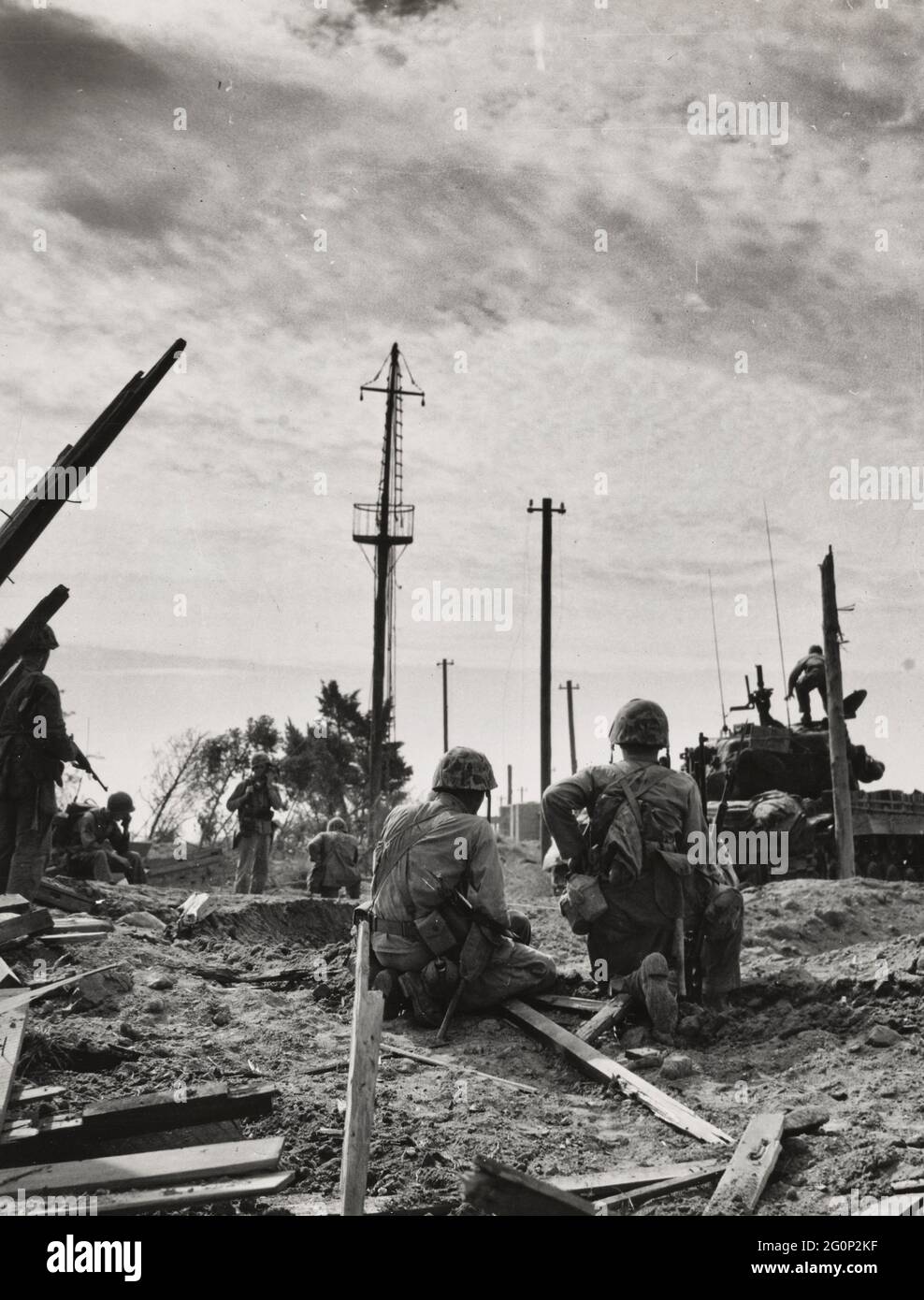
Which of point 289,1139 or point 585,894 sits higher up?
point 585,894

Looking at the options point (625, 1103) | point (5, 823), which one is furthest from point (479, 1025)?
point (5, 823)

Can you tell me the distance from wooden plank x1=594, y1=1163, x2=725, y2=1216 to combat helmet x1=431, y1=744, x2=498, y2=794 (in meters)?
3.13

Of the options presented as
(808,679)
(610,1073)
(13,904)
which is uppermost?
(808,679)

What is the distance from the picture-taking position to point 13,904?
23.1 ft

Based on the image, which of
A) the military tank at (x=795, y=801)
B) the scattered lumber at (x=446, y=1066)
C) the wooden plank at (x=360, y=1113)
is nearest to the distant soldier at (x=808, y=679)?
the military tank at (x=795, y=801)

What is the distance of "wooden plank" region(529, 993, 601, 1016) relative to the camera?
20.6 ft

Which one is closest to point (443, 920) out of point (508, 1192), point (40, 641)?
point (508, 1192)

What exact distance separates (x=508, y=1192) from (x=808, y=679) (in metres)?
16.6

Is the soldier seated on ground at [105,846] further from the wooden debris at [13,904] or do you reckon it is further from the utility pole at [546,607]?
the utility pole at [546,607]

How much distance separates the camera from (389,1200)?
342 centimetres

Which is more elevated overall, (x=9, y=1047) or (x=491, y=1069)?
(x=9, y=1047)

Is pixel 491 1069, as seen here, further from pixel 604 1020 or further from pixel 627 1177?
pixel 627 1177
